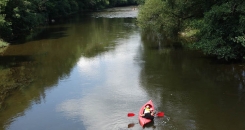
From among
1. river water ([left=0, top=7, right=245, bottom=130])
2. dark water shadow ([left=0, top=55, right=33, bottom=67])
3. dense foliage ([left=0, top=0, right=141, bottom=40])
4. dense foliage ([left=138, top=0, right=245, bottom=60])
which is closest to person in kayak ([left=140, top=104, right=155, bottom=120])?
river water ([left=0, top=7, right=245, bottom=130])

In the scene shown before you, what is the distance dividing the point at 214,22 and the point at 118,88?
34.9 ft

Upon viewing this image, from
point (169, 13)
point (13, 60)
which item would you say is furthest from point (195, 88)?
point (13, 60)

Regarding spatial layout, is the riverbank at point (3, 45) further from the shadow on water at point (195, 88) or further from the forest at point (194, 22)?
the shadow on water at point (195, 88)

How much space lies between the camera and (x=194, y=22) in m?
26.7

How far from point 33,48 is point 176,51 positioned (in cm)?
1729

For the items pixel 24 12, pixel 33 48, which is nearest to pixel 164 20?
pixel 33 48

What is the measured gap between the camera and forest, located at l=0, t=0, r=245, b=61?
23.4m

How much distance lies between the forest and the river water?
1638 mm

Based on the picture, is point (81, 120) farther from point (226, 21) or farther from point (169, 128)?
point (226, 21)

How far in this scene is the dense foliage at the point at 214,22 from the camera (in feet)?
75.3

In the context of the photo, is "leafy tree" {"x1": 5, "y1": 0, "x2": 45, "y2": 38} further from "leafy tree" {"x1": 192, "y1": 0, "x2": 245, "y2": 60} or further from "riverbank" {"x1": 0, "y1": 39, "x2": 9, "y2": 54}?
"leafy tree" {"x1": 192, "y1": 0, "x2": 245, "y2": 60}

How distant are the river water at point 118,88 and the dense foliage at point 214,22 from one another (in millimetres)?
1547

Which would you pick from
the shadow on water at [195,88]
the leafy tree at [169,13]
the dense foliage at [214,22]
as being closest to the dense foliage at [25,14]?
the leafy tree at [169,13]

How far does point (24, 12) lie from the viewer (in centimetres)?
4300
